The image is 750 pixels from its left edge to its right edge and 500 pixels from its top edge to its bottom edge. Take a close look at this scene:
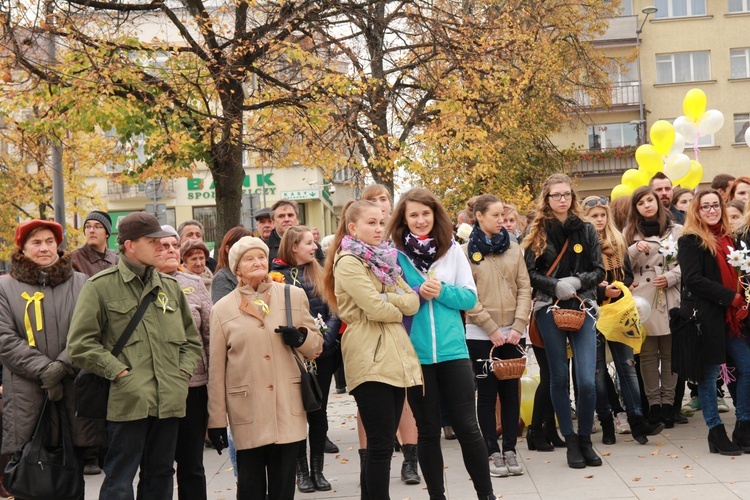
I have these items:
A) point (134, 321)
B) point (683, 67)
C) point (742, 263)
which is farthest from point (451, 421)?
point (683, 67)

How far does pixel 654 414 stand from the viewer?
8656 mm

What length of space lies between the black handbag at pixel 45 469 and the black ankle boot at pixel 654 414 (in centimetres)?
502

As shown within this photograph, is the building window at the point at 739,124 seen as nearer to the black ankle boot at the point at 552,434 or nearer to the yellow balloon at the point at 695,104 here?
the yellow balloon at the point at 695,104

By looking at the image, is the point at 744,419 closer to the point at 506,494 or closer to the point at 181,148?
the point at 506,494

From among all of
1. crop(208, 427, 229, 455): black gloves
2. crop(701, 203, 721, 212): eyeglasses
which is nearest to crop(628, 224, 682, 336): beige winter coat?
crop(701, 203, 721, 212): eyeglasses

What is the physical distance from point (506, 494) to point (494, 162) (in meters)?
18.4

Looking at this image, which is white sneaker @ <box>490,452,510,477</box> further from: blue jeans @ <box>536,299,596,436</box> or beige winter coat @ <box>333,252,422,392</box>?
beige winter coat @ <box>333,252,422,392</box>

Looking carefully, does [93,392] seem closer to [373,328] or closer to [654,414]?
[373,328]

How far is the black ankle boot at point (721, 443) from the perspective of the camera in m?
7.60

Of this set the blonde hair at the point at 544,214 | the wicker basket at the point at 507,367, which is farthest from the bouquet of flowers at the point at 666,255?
the wicker basket at the point at 507,367

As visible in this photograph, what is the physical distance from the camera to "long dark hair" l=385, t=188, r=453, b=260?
20.2 feet

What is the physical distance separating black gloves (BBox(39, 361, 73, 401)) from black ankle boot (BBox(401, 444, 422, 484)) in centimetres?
264

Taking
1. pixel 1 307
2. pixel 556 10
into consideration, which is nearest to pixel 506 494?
pixel 1 307

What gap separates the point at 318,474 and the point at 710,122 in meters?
11.6
